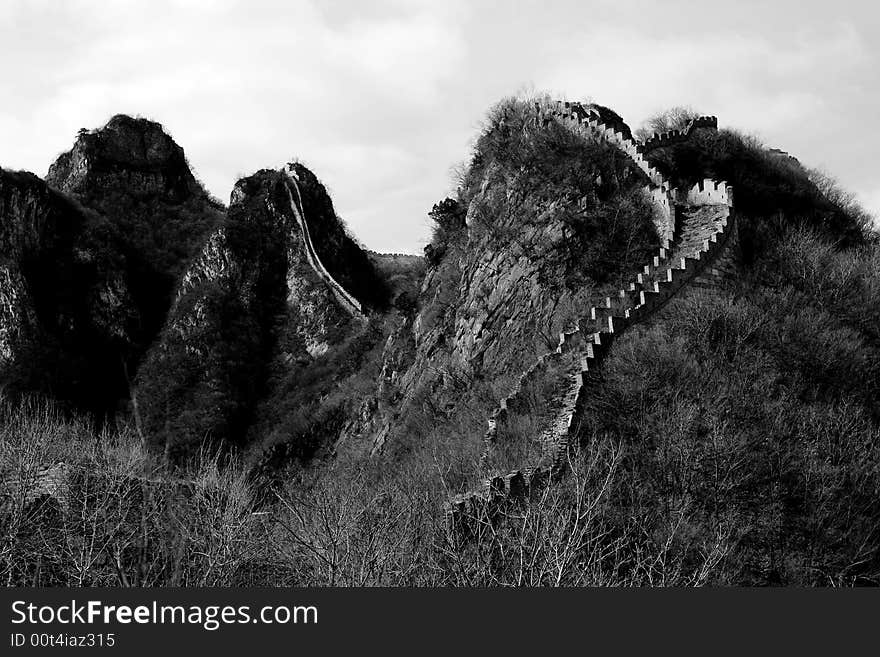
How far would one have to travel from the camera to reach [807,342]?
122 ft

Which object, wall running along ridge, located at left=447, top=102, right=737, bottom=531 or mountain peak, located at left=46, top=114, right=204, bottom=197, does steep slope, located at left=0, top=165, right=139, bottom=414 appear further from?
wall running along ridge, located at left=447, top=102, right=737, bottom=531

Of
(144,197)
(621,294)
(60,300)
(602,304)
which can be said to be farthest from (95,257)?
(621,294)

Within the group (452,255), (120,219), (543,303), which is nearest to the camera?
(543,303)

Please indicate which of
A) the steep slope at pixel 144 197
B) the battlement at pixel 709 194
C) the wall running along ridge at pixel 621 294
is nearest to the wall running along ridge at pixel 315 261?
the steep slope at pixel 144 197

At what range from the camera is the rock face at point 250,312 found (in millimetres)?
65875

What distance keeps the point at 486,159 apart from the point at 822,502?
27.0m

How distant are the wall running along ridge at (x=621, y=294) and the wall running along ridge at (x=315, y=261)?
1065 inches

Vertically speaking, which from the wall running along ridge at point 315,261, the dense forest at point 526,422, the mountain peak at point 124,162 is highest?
the mountain peak at point 124,162

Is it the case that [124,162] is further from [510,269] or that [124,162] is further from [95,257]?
[510,269]

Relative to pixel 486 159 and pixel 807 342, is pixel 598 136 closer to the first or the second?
pixel 486 159

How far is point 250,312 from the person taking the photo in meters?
72.2

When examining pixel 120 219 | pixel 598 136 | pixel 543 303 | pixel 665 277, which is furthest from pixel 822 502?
pixel 120 219

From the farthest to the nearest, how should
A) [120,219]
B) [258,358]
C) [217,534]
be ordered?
1. [120,219]
2. [258,358]
3. [217,534]

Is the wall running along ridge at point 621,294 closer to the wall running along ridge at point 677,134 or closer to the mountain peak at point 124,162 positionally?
the wall running along ridge at point 677,134
